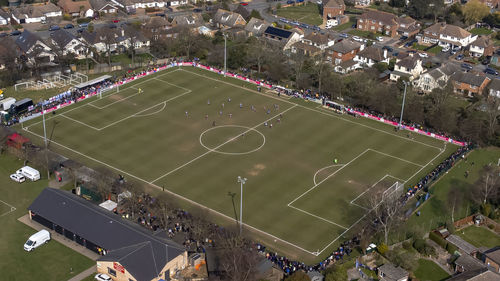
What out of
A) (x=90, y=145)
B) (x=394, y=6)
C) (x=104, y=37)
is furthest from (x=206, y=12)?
(x=90, y=145)

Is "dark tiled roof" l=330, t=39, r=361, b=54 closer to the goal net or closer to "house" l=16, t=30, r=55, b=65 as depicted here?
the goal net

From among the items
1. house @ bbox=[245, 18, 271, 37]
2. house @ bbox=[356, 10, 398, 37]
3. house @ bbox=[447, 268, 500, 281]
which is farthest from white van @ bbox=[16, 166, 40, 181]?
house @ bbox=[356, 10, 398, 37]

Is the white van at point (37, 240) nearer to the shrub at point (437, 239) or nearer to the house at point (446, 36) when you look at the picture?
the shrub at point (437, 239)

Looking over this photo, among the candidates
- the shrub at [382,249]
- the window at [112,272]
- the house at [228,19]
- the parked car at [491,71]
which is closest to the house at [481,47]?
the parked car at [491,71]

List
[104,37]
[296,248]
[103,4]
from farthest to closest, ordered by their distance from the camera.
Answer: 1. [103,4]
2. [104,37]
3. [296,248]

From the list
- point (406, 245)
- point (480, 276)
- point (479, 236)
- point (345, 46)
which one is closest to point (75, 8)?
point (345, 46)

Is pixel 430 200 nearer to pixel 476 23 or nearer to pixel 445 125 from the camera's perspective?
pixel 445 125
